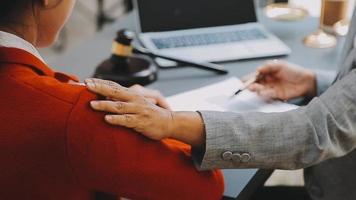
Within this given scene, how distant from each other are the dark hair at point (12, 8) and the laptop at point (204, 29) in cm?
81

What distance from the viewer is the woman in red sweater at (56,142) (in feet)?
2.73

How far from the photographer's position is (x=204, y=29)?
1824mm

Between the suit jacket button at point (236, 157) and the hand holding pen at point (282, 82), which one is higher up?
the suit jacket button at point (236, 157)

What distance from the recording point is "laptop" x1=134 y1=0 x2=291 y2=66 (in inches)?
66.9

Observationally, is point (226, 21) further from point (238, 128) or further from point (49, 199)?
point (49, 199)

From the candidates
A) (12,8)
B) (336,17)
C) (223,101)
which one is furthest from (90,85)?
(336,17)

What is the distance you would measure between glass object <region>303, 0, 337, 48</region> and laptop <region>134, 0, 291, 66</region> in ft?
0.30

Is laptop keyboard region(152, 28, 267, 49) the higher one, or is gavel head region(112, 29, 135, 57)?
gavel head region(112, 29, 135, 57)

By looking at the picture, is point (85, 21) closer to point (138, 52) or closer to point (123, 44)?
point (138, 52)

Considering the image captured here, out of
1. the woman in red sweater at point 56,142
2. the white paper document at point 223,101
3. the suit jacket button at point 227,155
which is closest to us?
the woman in red sweater at point 56,142

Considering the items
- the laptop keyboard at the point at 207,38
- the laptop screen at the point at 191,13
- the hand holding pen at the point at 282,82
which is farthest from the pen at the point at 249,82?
the laptop screen at the point at 191,13

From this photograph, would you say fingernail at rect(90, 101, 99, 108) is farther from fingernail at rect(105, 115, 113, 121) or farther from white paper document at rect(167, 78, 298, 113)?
white paper document at rect(167, 78, 298, 113)

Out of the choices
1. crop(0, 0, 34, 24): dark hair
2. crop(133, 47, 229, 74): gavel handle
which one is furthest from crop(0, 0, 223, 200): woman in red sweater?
crop(133, 47, 229, 74): gavel handle

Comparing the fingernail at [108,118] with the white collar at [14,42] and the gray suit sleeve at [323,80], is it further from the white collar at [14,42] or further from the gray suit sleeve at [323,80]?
the gray suit sleeve at [323,80]
